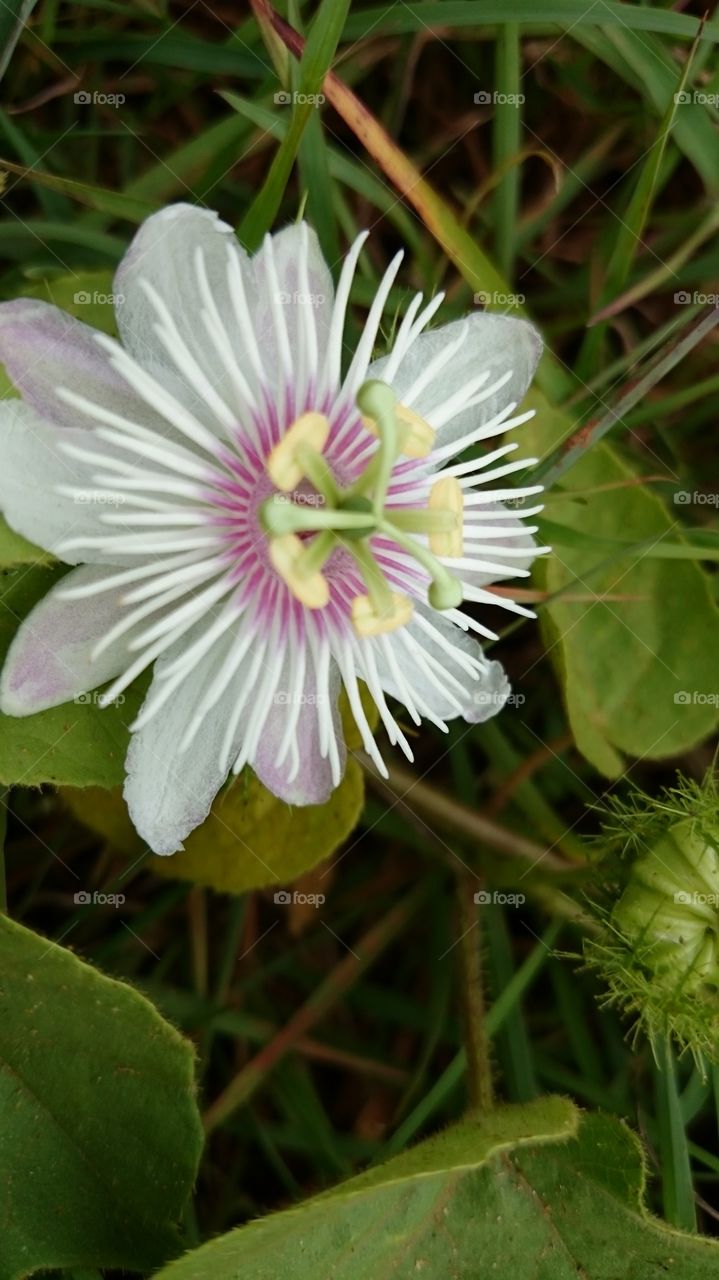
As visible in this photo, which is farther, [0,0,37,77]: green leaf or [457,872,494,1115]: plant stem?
[457,872,494,1115]: plant stem

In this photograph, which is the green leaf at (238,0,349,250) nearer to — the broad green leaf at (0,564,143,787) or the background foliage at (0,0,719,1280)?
the background foliage at (0,0,719,1280)

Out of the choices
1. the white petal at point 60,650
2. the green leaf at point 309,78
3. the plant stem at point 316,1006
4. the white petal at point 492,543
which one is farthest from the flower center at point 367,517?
the plant stem at point 316,1006

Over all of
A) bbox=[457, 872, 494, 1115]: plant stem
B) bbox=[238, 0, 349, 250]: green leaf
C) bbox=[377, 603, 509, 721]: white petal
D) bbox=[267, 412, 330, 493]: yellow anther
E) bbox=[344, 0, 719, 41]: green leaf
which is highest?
bbox=[344, 0, 719, 41]: green leaf

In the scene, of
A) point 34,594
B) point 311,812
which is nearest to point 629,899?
point 311,812

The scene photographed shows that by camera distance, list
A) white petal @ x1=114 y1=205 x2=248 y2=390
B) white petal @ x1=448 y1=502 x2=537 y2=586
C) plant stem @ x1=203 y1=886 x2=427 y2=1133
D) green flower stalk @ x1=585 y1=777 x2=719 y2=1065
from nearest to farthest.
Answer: white petal @ x1=114 y1=205 x2=248 y2=390, white petal @ x1=448 y1=502 x2=537 y2=586, green flower stalk @ x1=585 y1=777 x2=719 y2=1065, plant stem @ x1=203 y1=886 x2=427 y2=1133

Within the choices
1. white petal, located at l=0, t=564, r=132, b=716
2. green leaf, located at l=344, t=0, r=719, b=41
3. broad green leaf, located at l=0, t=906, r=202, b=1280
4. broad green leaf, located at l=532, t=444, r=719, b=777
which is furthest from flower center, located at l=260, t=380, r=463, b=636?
green leaf, located at l=344, t=0, r=719, b=41

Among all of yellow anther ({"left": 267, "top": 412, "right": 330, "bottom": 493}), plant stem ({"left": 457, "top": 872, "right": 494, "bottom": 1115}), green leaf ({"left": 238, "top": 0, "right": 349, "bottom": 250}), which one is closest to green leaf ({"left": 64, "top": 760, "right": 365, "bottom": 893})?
plant stem ({"left": 457, "top": 872, "right": 494, "bottom": 1115})

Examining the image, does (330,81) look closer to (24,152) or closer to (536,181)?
(24,152)

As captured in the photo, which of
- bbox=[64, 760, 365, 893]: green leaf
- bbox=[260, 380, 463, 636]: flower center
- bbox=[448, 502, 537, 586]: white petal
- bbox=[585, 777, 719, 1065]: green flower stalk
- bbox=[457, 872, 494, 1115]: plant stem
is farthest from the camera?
bbox=[457, 872, 494, 1115]: plant stem

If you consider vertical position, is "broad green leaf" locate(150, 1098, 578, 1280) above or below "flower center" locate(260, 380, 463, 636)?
below
